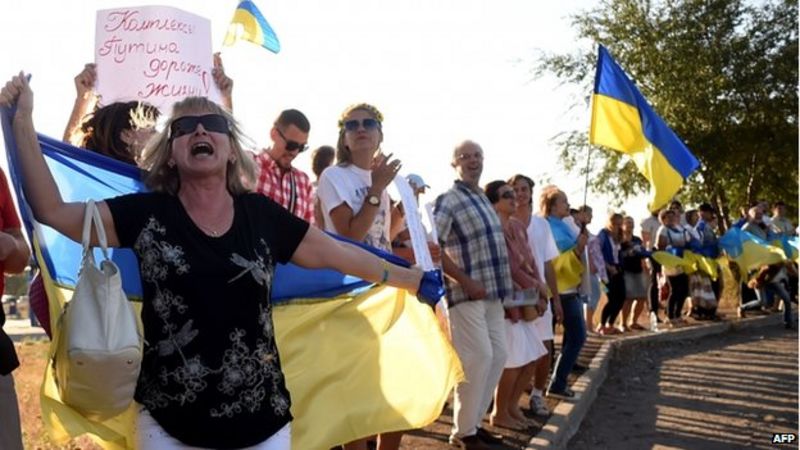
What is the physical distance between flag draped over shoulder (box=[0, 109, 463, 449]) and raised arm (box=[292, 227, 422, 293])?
0.49 metres

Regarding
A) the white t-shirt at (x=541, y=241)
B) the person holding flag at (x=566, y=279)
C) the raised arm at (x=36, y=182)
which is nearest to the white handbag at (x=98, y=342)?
the raised arm at (x=36, y=182)

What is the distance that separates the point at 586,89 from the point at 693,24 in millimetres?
3379

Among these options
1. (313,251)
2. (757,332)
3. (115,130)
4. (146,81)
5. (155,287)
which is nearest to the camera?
(155,287)

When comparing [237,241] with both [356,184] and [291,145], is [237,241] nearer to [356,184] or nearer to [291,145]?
[291,145]

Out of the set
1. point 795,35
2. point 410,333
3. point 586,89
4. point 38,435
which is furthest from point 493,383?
point 795,35

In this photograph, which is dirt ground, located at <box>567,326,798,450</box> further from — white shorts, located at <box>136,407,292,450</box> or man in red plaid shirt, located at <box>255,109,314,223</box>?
white shorts, located at <box>136,407,292,450</box>

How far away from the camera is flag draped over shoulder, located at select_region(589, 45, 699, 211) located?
9.98 meters

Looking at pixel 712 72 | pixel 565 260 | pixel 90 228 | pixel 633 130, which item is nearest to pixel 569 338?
pixel 565 260

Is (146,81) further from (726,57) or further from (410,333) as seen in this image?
(726,57)

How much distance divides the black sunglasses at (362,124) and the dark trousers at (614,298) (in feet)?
35.1

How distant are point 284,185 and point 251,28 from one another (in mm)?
1551

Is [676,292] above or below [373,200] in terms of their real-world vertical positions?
below

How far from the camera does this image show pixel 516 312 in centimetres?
836

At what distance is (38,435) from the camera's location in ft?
25.5
